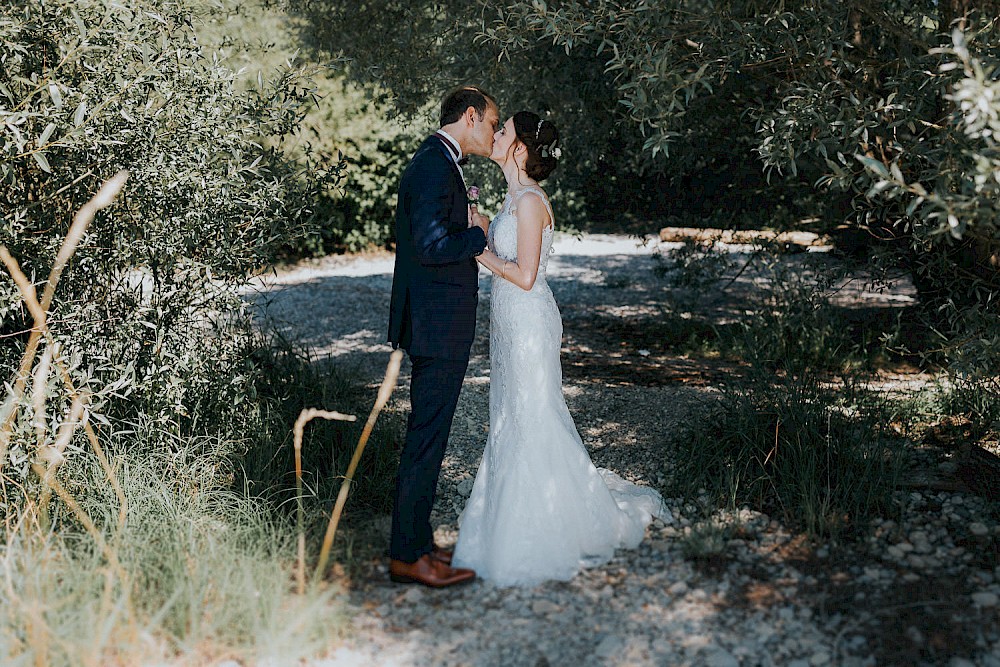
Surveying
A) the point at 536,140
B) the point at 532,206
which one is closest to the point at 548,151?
the point at 536,140

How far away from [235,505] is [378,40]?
4.03 metres

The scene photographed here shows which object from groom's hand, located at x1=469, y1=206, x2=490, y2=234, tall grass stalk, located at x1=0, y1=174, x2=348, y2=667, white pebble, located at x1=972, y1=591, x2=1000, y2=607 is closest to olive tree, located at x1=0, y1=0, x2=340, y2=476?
tall grass stalk, located at x1=0, y1=174, x2=348, y2=667

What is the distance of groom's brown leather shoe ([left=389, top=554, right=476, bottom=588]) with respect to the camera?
13.6 feet

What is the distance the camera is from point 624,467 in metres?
5.67

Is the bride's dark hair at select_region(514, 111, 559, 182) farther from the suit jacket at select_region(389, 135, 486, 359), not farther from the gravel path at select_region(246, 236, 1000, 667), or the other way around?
the gravel path at select_region(246, 236, 1000, 667)

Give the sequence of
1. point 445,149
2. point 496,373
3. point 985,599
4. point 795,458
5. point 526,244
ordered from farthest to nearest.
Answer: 1. point 795,458
2. point 496,373
3. point 526,244
4. point 445,149
5. point 985,599

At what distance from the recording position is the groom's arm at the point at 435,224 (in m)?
3.93

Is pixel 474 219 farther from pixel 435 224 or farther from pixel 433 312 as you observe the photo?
pixel 433 312

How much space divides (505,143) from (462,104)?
0.38m

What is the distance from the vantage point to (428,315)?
4074 millimetres

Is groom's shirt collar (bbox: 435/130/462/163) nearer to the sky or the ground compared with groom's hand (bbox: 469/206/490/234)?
nearer to the sky

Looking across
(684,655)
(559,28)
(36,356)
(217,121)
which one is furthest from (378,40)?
(684,655)

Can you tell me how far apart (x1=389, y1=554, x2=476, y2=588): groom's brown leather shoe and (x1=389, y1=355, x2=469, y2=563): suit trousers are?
3 cm

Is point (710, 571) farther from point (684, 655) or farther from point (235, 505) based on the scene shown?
point (235, 505)
